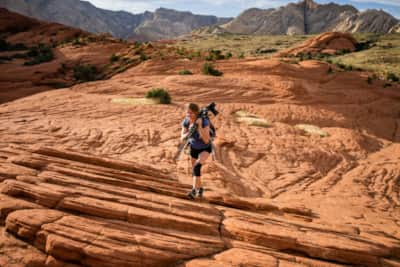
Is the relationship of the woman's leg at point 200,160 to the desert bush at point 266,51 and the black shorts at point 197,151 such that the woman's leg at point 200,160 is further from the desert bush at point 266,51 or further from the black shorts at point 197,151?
the desert bush at point 266,51

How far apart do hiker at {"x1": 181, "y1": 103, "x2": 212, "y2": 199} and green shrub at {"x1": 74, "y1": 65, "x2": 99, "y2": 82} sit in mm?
18273

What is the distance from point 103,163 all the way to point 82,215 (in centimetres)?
203

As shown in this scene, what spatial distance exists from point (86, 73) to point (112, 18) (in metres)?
133

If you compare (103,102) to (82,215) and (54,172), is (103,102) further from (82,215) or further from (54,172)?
(82,215)

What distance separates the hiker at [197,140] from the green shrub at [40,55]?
24.0 meters

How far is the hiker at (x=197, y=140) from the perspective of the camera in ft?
18.1

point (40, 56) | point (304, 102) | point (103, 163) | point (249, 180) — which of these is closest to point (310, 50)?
point (304, 102)

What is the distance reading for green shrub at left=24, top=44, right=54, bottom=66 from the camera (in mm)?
25452

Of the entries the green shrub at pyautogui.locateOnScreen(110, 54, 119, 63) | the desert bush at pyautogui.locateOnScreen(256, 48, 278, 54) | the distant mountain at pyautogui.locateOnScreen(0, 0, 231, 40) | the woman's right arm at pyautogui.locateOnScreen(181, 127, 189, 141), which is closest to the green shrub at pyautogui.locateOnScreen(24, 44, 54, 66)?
the green shrub at pyautogui.locateOnScreen(110, 54, 119, 63)

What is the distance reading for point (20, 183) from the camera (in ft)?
16.5

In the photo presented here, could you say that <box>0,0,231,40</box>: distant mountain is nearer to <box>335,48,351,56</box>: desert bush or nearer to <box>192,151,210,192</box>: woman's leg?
<box>335,48,351,56</box>: desert bush

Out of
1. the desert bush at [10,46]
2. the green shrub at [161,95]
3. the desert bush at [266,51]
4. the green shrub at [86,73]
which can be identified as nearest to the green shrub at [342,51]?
the desert bush at [266,51]

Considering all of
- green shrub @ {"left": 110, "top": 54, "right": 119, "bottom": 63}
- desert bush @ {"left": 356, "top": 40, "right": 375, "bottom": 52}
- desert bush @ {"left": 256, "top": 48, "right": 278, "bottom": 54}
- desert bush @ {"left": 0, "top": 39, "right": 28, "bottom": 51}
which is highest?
desert bush @ {"left": 356, "top": 40, "right": 375, "bottom": 52}

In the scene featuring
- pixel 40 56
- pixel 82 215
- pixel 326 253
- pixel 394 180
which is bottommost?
pixel 394 180
